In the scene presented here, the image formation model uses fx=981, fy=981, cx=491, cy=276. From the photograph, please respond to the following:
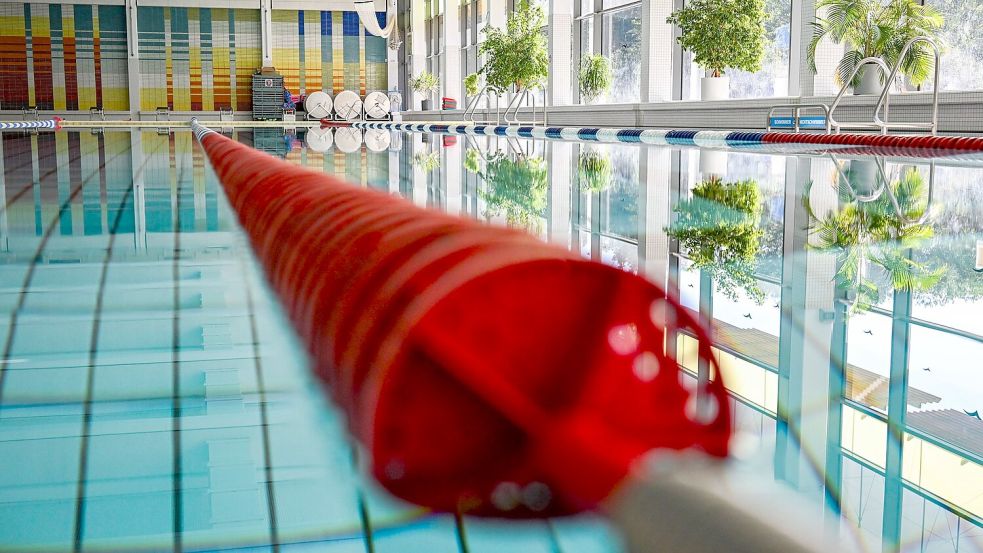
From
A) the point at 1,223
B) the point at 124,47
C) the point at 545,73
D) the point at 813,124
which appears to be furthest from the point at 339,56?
the point at 1,223

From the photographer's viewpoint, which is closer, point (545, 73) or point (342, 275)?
point (342, 275)

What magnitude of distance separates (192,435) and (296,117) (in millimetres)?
34974

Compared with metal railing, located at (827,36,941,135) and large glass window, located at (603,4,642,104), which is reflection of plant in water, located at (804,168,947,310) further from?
large glass window, located at (603,4,642,104)

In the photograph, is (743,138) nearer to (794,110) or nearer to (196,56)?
(794,110)

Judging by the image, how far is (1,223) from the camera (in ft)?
15.1

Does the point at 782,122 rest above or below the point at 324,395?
above

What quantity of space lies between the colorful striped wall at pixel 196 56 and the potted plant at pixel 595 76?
66.9 ft

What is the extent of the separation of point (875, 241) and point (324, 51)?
35.0 metres

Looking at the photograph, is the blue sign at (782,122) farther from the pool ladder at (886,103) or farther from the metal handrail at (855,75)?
the metal handrail at (855,75)

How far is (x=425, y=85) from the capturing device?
3269 cm

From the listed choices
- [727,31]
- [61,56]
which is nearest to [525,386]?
[727,31]

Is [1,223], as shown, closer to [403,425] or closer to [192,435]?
[192,435]

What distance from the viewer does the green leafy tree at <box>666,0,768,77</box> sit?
496 inches

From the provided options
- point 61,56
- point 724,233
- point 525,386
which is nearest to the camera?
point 525,386
